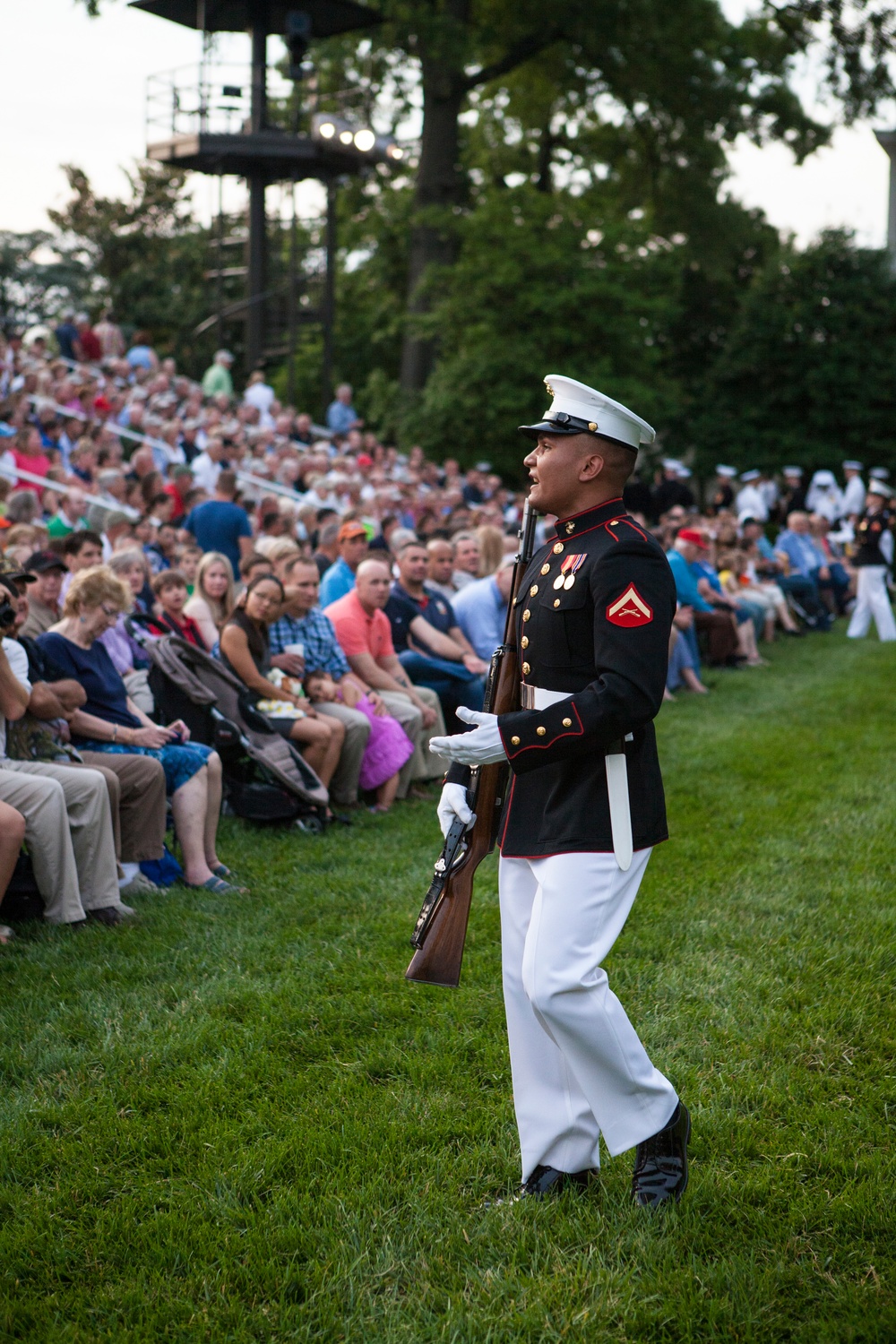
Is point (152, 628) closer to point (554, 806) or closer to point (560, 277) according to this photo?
point (554, 806)

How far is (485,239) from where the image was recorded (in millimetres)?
24719

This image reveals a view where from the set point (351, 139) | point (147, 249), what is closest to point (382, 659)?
point (351, 139)

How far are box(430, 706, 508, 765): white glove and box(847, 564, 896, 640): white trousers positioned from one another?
14857 mm

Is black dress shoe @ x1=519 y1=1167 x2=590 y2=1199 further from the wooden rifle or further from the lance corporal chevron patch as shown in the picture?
the lance corporal chevron patch

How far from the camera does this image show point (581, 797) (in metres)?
3.32

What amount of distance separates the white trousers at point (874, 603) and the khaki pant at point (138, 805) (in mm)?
12765

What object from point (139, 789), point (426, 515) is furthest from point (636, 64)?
point (139, 789)

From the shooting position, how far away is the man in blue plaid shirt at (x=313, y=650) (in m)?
8.29

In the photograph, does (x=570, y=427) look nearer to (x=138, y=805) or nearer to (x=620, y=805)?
(x=620, y=805)

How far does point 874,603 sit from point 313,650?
1097 centimetres

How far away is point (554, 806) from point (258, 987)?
7.28ft

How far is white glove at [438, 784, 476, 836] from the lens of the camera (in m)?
3.53

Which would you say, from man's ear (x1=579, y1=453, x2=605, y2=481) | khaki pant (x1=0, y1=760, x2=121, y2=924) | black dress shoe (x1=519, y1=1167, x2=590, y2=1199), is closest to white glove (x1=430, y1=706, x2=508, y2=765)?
man's ear (x1=579, y1=453, x2=605, y2=481)

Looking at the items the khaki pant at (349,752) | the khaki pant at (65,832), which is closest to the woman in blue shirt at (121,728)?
the khaki pant at (65,832)
